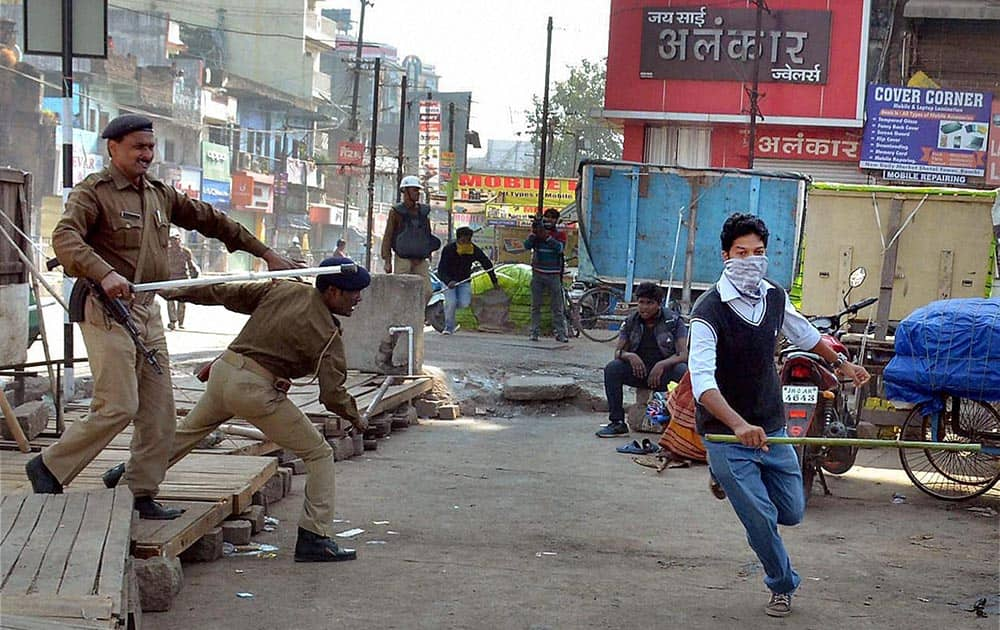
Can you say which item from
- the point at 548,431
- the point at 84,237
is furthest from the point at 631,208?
the point at 84,237

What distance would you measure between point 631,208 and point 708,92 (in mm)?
9959

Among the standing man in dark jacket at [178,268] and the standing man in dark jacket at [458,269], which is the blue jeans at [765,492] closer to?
the standing man in dark jacket at [458,269]

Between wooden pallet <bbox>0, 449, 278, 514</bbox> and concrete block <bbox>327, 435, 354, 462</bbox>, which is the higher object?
wooden pallet <bbox>0, 449, 278, 514</bbox>

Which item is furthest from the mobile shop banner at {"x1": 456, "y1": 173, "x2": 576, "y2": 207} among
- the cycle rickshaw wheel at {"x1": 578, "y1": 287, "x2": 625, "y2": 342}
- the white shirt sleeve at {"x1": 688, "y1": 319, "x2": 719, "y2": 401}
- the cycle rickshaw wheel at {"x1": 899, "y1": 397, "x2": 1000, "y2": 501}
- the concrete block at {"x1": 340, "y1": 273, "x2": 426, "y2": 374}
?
the white shirt sleeve at {"x1": 688, "y1": 319, "x2": 719, "y2": 401}

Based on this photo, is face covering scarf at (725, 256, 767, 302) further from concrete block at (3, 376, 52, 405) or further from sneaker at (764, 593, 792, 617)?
concrete block at (3, 376, 52, 405)

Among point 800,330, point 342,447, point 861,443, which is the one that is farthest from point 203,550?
point 342,447

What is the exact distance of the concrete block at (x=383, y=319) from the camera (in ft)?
39.4

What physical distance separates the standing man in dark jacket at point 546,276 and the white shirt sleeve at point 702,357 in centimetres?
1280

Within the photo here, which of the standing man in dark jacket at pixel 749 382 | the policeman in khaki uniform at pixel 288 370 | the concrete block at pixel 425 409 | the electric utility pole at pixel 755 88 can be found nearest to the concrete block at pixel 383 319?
the concrete block at pixel 425 409

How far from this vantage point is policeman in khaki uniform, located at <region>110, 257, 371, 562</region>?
592cm

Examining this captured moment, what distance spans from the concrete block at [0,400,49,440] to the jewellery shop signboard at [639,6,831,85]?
873 inches

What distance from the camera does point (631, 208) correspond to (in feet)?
62.0

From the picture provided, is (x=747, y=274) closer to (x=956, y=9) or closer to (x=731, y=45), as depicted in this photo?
(x=956, y=9)

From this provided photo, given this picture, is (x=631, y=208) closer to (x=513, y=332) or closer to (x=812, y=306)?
(x=513, y=332)
